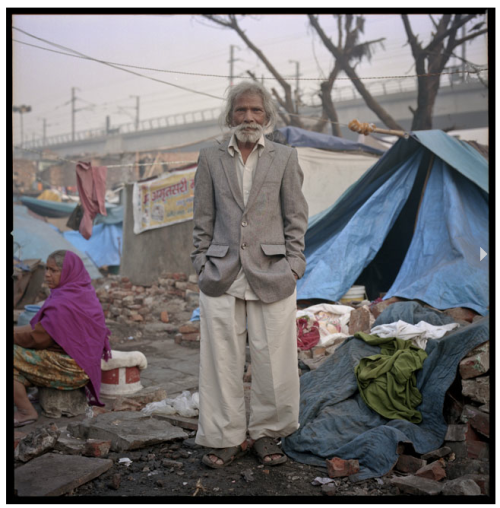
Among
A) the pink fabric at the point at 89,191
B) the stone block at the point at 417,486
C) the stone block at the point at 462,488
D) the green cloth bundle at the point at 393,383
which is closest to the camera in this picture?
the stone block at the point at 462,488

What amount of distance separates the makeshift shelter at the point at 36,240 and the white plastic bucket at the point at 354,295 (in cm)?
789

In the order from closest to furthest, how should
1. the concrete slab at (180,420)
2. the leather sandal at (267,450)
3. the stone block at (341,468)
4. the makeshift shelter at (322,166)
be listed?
the stone block at (341,468) < the leather sandal at (267,450) < the concrete slab at (180,420) < the makeshift shelter at (322,166)

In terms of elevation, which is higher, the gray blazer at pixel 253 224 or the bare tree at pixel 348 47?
the bare tree at pixel 348 47

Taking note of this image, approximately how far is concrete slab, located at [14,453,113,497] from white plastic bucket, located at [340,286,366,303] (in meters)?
4.63

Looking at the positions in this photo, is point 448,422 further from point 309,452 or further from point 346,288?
point 346,288

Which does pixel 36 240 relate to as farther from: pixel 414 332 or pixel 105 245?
pixel 414 332

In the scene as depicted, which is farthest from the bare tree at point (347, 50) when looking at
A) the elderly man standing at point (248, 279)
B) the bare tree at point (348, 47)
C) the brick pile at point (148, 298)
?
the elderly man standing at point (248, 279)

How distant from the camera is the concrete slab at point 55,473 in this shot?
242cm

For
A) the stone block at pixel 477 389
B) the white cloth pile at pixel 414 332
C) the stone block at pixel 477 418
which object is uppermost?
the white cloth pile at pixel 414 332

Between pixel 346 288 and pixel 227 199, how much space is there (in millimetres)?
4375

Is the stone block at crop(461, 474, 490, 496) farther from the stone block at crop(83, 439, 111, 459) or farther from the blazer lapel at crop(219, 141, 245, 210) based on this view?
the stone block at crop(83, 439, 111, 459)

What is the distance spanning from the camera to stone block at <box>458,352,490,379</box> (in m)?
2.90

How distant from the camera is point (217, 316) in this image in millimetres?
2795

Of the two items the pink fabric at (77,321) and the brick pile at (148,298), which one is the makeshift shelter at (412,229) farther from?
the pink fabric at (77,321)
